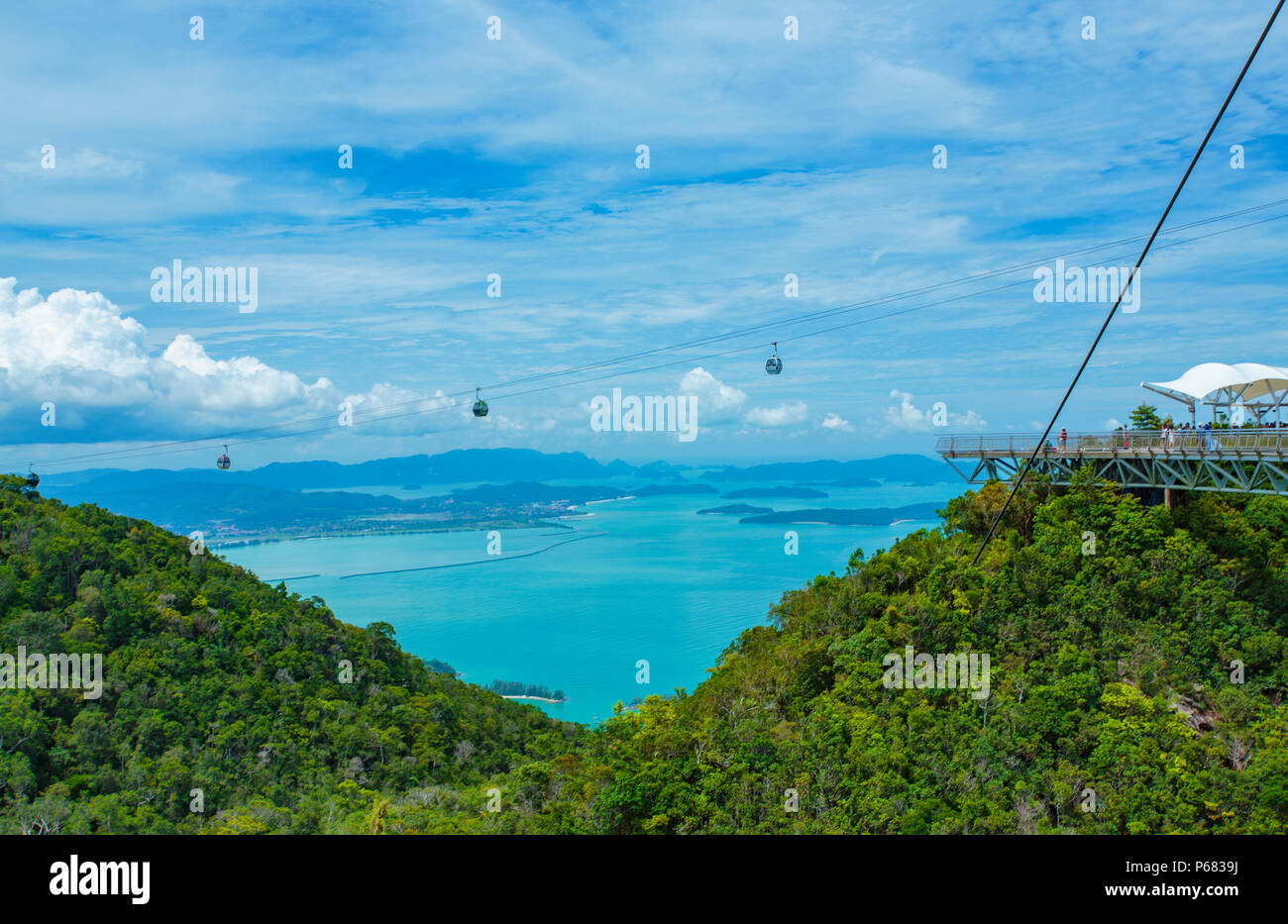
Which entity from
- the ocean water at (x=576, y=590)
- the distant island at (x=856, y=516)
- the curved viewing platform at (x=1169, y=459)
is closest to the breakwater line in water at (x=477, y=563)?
the ocean water at (x=576, y=590)

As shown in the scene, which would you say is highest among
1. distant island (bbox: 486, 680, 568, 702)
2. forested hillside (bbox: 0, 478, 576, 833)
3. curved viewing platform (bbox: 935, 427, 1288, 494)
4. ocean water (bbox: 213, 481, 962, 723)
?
curved viewing platform (bbox: 935, 427, 1288, 494)

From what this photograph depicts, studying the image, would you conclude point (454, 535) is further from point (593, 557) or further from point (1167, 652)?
point (1167, 652)

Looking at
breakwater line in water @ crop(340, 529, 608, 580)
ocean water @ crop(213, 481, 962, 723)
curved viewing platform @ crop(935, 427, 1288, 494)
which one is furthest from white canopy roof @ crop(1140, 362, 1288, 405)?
breakwater line in water @ crop(340, 529, 608, 580)

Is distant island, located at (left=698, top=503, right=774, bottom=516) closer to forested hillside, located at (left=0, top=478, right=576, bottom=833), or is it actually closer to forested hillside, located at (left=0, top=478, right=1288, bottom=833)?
forested hillside, located at (left=0, top=478, right=576, bottom=833)

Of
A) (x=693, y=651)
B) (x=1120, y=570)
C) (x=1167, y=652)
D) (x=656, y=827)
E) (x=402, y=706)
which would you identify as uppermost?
(x=1120, y=570)

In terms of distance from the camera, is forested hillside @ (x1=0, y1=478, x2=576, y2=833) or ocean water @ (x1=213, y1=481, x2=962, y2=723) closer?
forested hillside @ (x1=0, y1=478, x2=576, y2=833)

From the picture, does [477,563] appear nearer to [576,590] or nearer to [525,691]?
[576,590]

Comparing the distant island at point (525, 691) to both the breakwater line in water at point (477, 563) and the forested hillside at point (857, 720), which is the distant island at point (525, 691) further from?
the breakwater line in water at point (477, 563)
